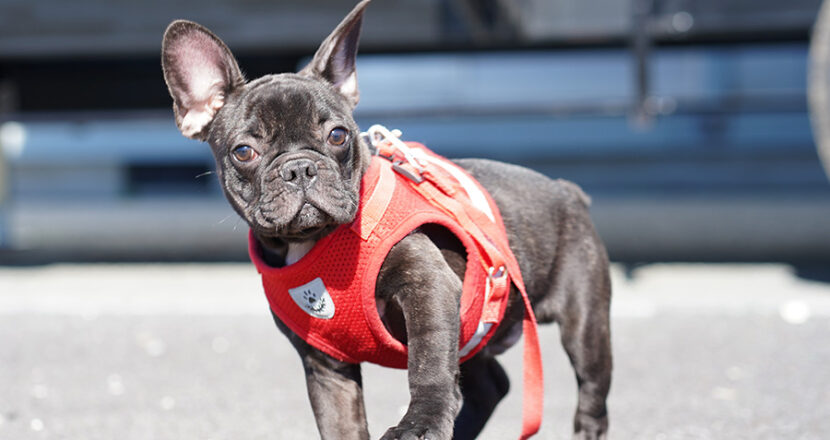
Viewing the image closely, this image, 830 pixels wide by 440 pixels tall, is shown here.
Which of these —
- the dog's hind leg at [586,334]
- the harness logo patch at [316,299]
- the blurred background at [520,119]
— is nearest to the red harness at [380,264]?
the harness logo patch at [316,299]

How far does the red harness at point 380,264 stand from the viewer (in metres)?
2.46

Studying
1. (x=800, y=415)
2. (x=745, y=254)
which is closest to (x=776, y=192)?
(x=745, y=254)

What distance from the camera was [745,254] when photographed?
8789 mm

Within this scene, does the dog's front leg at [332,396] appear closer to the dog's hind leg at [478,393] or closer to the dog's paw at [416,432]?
the dog's paw at [416,432]

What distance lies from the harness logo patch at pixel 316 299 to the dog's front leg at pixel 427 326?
147 millimetres

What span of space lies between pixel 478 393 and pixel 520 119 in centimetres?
675

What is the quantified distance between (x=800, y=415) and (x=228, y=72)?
2.89m

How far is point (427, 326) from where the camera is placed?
2.36 m

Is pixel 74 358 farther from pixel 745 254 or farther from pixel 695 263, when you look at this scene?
pixel 745 254

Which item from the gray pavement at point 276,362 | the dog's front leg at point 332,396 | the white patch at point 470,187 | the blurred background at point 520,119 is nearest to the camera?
the dog's front leg at point 332,396

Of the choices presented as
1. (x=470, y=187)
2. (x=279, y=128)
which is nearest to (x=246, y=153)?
(x=279, y=128)

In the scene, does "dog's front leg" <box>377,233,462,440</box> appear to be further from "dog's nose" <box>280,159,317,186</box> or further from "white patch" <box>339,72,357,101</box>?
"white patch" <box>339,72,357,101</box>

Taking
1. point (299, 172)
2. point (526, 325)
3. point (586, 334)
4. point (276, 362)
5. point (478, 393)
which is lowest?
point (276, 362)

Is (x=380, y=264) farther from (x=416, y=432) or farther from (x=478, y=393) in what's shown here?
(x=478, y=393)
